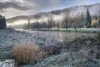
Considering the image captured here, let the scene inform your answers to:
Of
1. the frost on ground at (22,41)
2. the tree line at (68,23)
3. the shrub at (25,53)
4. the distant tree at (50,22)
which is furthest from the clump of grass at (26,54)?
the distant tree at (50,22)

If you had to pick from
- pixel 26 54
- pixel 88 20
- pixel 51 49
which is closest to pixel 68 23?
pixel 88 20

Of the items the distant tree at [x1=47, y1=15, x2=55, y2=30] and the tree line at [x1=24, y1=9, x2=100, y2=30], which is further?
the distant tree at [x1=47, y1=15, x2=55, y2=30]

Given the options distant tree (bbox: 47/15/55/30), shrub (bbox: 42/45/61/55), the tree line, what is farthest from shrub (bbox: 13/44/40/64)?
distant tree (bbox: 47/15/55/30)

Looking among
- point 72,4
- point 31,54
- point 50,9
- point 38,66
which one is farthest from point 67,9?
point 38,66

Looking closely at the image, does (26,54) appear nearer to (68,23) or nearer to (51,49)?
(51,49)

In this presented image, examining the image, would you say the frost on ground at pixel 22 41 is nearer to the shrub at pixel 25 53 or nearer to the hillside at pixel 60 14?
the shrub at pixel 25 53

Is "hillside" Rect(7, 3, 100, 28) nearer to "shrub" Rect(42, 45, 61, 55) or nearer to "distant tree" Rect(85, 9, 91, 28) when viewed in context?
"distant tree" Rect(85, 9, 91, 28)

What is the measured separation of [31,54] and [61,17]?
145 inches

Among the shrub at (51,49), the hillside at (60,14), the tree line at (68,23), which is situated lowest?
the shrub at (51,49)

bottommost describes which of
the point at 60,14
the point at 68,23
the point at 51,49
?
the point at 51,49

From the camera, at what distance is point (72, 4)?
693 cm

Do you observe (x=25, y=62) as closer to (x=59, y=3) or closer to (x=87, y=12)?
(x=87, y=12)

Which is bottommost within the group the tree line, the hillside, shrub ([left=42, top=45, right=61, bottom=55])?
shrub ([left=42, top=45, right=61, bottom=55])

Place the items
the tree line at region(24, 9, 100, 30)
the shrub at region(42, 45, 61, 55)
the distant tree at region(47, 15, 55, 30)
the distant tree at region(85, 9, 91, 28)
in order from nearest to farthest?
1. the shrub at region(42, 45, 61, 55)
2. the distant tree at region(85, 9, 91, 28)
3. the tree line at region(24, 9, 100, 30)
4. the distant tree at region(47, 15, 55, 30)
